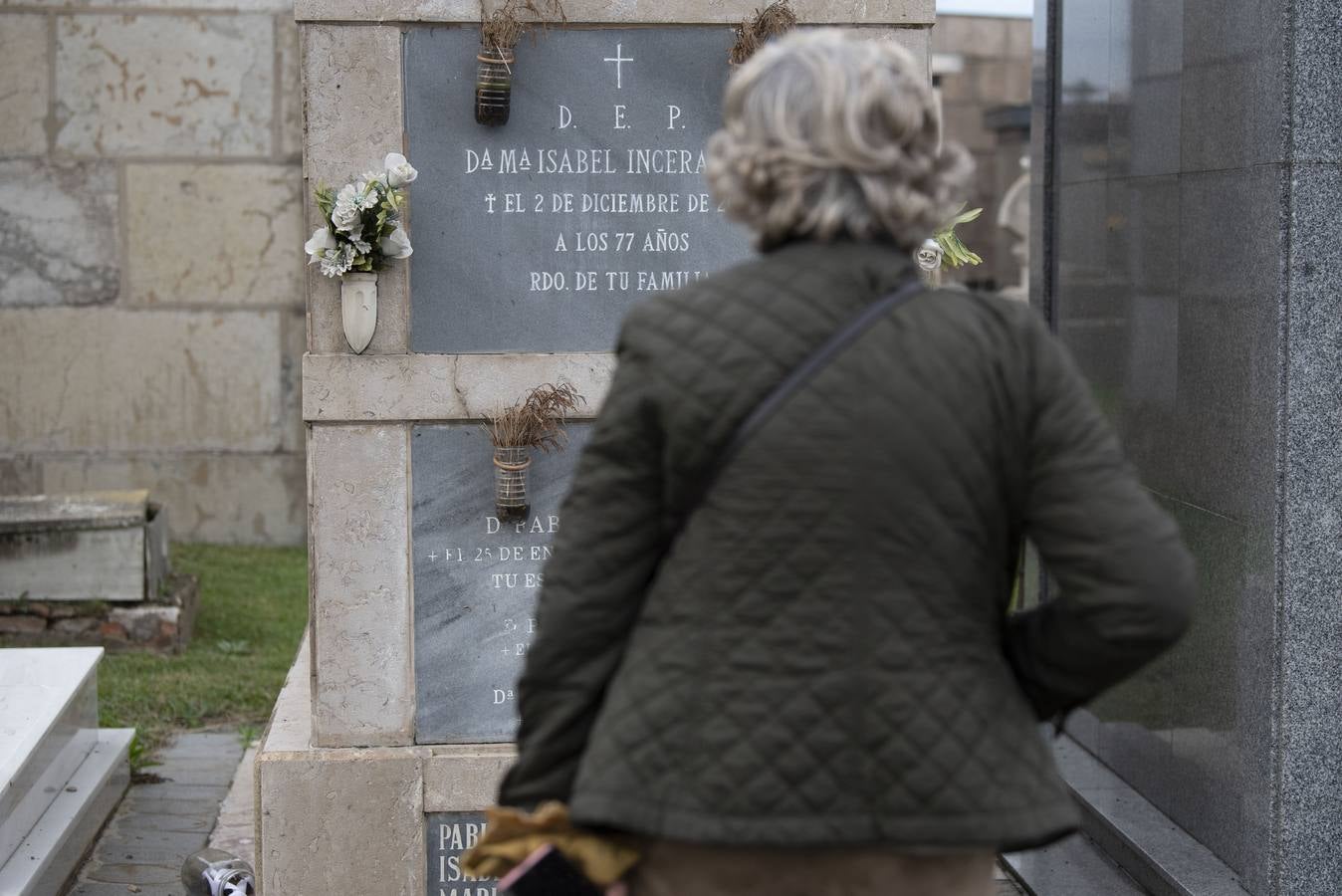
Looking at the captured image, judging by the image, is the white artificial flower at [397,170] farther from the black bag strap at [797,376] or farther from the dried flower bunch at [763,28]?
the black bag strap at [797,376]

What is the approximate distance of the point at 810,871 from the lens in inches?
82.7

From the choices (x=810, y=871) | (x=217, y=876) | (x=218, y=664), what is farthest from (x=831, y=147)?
(x=218, y=664)

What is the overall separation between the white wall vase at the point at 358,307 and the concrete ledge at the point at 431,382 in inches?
2.6

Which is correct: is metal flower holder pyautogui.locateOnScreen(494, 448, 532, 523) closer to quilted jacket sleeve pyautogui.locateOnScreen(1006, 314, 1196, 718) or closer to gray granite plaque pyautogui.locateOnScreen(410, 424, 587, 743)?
gray granite plaque pyautogui.locateOnScreen(410, 424, 587, 743)

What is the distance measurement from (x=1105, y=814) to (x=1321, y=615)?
49.2 inches

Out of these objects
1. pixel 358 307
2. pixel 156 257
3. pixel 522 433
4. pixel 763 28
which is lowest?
pixel 522 433

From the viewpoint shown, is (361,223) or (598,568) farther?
(361,223)

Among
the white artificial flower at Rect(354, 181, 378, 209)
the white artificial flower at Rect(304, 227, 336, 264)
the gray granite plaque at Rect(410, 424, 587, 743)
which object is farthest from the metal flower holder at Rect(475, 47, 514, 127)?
the gray granite plaque at Rect(410, 424, 587, 743)

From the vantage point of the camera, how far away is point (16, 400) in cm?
975

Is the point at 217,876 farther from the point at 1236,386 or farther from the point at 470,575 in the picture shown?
the point at 1236,386

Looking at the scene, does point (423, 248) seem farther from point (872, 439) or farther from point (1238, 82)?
point (872, 439)

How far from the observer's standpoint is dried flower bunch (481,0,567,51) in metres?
4.29

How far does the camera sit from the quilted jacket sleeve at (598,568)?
213cm

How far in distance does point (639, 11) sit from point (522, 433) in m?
1.17
